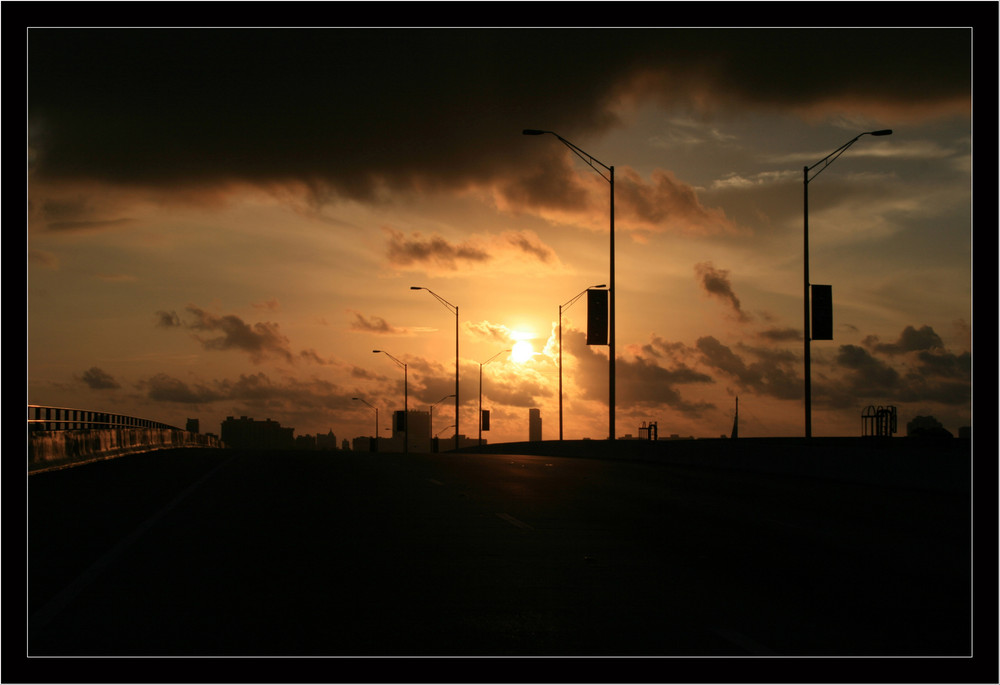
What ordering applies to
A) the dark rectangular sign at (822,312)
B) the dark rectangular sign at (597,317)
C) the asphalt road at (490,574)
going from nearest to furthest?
the asphalt road at (490,574), the dark rectangular sign at (822,312), the dark rectangular sign at (597,317)

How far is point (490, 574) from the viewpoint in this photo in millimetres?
11195

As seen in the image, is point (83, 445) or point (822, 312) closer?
point (83, 445)

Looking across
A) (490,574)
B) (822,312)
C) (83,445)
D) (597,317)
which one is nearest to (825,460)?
(822,312)

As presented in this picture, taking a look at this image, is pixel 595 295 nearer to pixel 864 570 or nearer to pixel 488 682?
pixel 864 570

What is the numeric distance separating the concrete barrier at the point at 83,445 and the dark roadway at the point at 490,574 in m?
6.06

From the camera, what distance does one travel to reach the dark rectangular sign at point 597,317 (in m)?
52.7

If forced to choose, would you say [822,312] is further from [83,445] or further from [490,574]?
[490,574]

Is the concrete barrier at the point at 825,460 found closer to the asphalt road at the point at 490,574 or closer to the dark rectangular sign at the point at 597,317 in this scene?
the asphalt road at the point at 490,574

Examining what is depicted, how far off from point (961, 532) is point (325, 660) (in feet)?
37.4

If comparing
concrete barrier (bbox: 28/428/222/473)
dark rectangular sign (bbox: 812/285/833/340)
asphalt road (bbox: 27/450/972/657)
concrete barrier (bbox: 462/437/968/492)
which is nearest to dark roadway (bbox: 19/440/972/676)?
asphalt road (bbox: 27/450/972/657)

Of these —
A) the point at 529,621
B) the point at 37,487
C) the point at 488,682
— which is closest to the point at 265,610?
the point at 529,621

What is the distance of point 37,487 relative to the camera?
2206 centimetres

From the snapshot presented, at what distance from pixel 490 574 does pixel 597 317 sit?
139 ft

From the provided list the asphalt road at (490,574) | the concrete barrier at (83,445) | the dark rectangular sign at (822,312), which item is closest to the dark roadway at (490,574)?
the asphalt road at (490,574)
